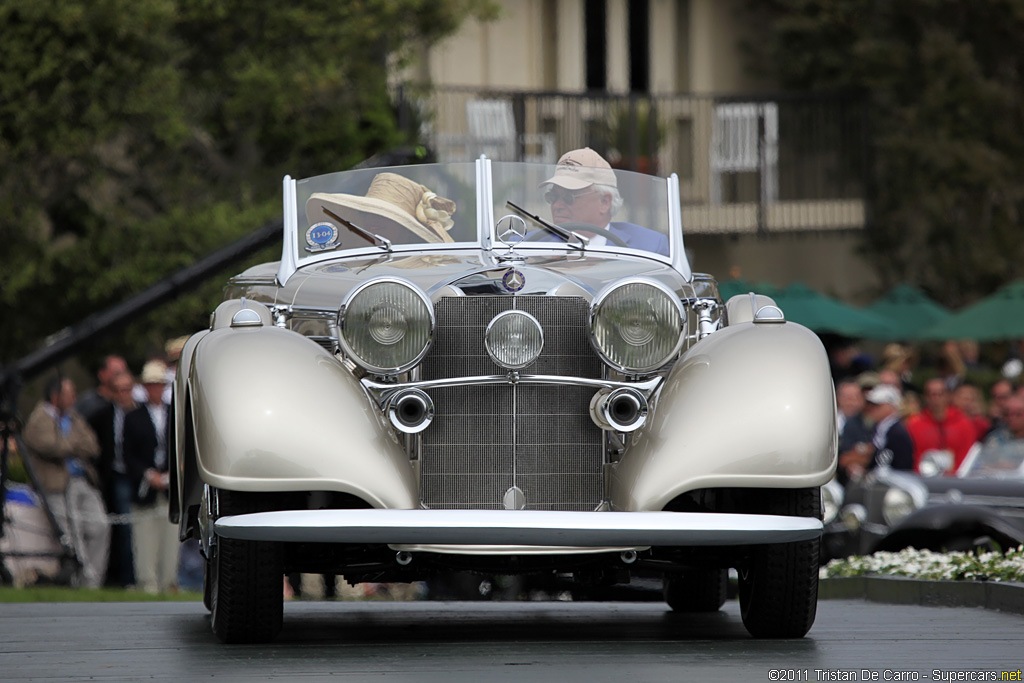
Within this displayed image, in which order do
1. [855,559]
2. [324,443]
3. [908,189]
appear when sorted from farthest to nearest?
[908,189], [855,559], [324,443]

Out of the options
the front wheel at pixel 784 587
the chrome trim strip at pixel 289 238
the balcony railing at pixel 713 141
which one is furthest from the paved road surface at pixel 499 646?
→ the balcony railing at pixel 713 141

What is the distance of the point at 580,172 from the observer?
671cm

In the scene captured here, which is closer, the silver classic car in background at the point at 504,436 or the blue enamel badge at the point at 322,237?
the silver classic car in background at the point at 504,436

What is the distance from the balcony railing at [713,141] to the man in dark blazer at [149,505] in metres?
8.82

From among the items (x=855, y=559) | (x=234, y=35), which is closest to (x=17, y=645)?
(x=855, y=559)

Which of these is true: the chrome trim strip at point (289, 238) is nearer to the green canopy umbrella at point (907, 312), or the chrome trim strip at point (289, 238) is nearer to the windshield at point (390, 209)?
the windshield at point (390, 209)

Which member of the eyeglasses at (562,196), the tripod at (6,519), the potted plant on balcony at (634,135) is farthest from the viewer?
the potted plant on balcony at (634,135)

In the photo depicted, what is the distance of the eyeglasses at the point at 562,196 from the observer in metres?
6.63

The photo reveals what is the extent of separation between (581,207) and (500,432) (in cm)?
143

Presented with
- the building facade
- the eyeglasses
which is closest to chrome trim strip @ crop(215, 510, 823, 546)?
the eyeglasses

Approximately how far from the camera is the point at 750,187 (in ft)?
74.8

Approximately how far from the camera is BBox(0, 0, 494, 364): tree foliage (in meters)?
14.0

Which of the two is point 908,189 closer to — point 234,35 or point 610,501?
point 234,35

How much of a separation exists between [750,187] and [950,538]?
1388cm
